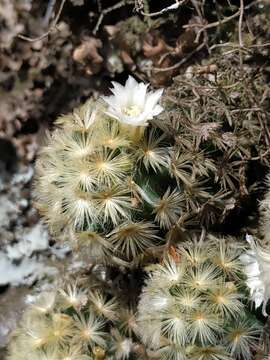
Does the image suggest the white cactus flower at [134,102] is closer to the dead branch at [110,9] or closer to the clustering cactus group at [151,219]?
the clustering cactus group at [151,219]

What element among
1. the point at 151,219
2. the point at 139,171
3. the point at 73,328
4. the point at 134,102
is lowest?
the point at 73,328

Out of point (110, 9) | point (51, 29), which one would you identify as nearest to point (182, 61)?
point (110, 9)

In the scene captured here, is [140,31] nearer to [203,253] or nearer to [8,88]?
[8,88]

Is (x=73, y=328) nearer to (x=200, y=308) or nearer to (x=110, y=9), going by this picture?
(x=200, y=308)

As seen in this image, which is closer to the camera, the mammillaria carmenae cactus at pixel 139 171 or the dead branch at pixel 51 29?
the mammillaria carmenae cactus at pixel 139 171

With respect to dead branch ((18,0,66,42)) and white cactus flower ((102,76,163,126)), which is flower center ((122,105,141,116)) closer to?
white cactus flower ((102,76,163,126))

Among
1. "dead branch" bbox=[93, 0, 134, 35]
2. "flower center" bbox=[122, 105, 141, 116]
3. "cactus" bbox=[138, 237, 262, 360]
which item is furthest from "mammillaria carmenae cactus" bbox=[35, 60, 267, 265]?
"dead branch" bbox=[93, 0, 134, 35]

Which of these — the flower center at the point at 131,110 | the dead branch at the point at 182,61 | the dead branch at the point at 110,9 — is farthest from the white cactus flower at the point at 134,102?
the dead branch at the point at 110,9

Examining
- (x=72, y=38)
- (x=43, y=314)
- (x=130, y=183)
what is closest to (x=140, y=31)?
(x=72, y=38)
